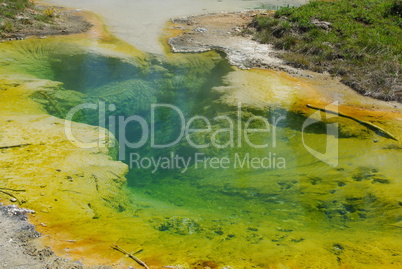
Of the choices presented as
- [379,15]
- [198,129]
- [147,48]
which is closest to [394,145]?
[198,129]

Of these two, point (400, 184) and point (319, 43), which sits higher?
point (319, 43)

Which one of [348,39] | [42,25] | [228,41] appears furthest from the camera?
[42,25]

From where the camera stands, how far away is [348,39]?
27.2ft

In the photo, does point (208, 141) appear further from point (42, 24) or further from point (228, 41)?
point (42, 24)

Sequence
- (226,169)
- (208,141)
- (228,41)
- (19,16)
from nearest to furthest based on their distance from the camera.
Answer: (226,169) < (208,141) < (228,41) < (19,16)

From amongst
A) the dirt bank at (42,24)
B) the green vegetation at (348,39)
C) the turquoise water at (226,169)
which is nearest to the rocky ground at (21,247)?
the turquoise water at (226,169)

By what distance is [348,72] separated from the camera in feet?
23.5

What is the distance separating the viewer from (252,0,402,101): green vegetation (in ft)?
22.0

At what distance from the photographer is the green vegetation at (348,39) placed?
6707mm

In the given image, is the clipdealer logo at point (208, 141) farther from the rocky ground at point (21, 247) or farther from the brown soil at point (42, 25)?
the brown soil at point (42, 25)

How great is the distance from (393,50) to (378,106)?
254cm

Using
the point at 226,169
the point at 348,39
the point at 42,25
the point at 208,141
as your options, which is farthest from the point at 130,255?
the point at 42,25

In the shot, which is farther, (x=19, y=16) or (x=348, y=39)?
(x=19, y=16)

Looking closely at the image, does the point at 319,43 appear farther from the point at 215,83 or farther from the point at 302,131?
the point at 302,131
